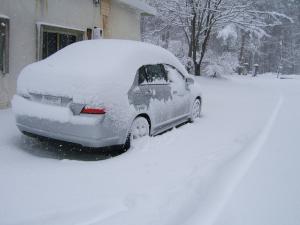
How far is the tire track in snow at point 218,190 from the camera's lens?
3291 mm

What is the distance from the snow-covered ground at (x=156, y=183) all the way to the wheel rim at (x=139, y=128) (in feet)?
0.48

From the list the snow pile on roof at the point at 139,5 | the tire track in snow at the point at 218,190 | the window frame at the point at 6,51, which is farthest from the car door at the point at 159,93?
the snow pile on roof at the point at 139,5

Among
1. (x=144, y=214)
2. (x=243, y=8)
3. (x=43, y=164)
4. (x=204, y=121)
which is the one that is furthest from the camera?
(x=243, y=8)

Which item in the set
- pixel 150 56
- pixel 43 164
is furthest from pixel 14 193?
pixel 150 56

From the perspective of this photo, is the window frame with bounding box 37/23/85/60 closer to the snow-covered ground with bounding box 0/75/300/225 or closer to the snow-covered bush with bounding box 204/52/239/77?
the snow-covered ground with bounding box 0/75/300/225

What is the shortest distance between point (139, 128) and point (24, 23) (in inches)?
179

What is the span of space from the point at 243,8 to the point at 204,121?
13.9m

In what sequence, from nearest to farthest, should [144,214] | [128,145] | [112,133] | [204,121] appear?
[144,214], [112,133], [128,145], [204,121]

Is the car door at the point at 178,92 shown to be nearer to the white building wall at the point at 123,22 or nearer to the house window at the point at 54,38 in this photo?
the house window at the point at 54,38

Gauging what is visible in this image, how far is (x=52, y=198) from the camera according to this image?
342cm

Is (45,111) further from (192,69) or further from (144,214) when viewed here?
(192,69)

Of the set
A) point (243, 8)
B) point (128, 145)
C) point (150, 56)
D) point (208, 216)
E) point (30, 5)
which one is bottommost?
point (208, 216)

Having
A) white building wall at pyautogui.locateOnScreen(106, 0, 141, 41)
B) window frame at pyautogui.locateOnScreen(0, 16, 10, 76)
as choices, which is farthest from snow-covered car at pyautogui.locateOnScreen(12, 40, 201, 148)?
white building wall at pyautogui.locateOnScreen(106, 0, 141, 41)

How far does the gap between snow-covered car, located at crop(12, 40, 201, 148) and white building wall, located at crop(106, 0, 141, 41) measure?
5956 mm
